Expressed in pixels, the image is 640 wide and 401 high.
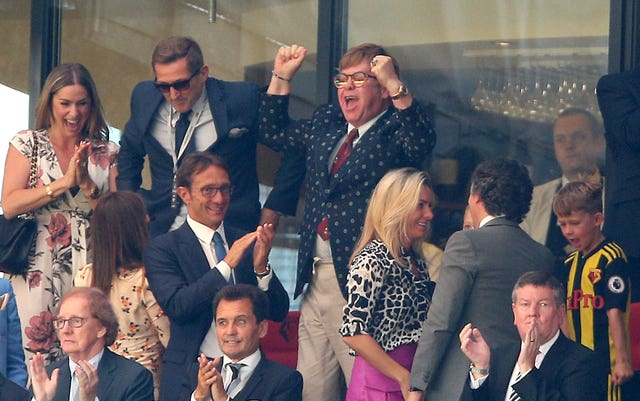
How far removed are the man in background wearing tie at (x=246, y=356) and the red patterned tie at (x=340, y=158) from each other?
47cm

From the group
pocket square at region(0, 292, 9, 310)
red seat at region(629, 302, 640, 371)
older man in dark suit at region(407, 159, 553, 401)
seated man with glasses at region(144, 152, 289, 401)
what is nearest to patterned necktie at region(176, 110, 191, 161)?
seated man with glasses at region(144, 152, 289, 401)

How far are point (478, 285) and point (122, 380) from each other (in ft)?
5.00

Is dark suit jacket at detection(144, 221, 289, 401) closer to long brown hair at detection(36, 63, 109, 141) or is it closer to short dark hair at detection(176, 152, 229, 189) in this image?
short dark hair at detection(176, 152, 229, 189)

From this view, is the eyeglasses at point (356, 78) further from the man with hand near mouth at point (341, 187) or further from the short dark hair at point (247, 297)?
the short dark hair at point (247, 297)

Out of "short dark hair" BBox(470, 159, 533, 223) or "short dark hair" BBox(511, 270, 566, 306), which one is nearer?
"short dark hair" BBox(511, 270, 566, 306)

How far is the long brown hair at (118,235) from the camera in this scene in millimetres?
6898

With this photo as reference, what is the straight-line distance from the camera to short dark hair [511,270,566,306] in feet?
19.0

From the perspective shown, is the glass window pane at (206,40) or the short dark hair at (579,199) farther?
the glass window pane at (206,40)

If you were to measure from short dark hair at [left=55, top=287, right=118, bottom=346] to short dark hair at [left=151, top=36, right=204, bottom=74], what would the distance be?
1.22 m

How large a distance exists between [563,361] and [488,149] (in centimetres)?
211

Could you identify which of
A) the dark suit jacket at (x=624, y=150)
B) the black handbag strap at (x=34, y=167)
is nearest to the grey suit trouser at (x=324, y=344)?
the dark suit jacket at (x=624, y=150)

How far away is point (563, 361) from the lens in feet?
18.8

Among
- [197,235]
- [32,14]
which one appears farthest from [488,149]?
[32,14]

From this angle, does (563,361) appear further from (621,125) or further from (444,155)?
(444,155)
